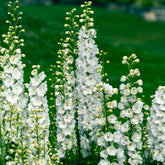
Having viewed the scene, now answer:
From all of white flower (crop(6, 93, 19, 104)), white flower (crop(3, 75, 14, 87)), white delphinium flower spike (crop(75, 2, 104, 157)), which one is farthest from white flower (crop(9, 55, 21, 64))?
white delphinium flower spike (crop(75, 2, 104, 157))

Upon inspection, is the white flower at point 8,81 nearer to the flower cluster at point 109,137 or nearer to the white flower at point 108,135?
the flower cluster at point 109,137

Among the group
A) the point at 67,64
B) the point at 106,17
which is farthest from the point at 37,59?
the point at 106,17

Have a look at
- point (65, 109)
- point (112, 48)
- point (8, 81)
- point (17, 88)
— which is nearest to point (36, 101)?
point (17, 88)

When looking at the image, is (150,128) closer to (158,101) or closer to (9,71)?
(158,101)

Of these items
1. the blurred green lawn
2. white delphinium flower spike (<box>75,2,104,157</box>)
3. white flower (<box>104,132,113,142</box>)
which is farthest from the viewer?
the blurred green lawn

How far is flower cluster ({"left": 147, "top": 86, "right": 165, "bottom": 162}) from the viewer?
543 centimetres

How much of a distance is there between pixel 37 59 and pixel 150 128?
48.4ft

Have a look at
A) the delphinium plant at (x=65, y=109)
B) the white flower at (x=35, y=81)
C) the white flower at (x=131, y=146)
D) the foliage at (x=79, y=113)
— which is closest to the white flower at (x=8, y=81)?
the foliage at (x=79, y=113)

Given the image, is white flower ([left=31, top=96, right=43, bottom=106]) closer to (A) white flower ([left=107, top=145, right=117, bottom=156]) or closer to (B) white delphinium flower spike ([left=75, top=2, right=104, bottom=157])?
(B) white delphinium flower spike ([left=75, top=2, right=104, bottom=157])

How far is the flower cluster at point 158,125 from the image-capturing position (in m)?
5.43

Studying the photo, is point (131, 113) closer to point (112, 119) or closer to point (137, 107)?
point (137, 107)

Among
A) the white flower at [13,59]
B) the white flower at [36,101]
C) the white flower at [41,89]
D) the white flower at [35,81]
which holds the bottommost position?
the white flower at [36,101]

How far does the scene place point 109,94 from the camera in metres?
5.17

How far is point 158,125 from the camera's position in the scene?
5.50 meters
